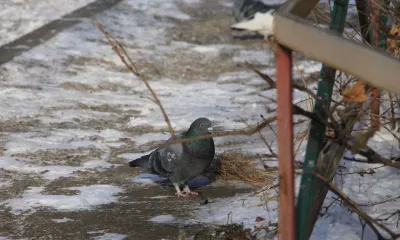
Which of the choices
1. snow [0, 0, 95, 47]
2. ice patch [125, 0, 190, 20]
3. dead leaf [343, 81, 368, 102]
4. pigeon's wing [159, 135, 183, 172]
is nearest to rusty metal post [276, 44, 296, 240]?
dead leaf [343, 81, 368, 102]

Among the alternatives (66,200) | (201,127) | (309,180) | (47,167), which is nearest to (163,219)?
(66,200)

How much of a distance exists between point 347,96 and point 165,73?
23.6ft

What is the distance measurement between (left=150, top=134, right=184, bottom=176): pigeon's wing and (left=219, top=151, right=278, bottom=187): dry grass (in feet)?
1.42


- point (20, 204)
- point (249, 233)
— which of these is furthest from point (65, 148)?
point (249, 233)

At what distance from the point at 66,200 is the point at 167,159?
747 mm

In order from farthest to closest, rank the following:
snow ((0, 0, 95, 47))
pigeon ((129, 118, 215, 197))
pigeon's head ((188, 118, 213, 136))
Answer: snow ((0, 0, 95, 47)) → pigeon's head ((188, 118, 213, 136)) → pigeon ((129, 118, 215, 197))

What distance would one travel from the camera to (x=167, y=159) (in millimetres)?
4969

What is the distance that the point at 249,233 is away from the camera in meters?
3.70

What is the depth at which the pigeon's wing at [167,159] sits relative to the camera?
16.3ft

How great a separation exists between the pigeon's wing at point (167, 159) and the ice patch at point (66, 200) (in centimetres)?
32

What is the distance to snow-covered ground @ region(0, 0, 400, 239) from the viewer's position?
4336mm

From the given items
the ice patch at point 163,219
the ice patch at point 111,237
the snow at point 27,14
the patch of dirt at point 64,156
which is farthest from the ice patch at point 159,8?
the ice patch at point 111,237

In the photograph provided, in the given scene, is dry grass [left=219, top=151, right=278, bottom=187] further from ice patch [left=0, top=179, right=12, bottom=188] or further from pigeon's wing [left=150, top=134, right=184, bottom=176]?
ice patch [left=0, top=179, right=12, bottom=188]

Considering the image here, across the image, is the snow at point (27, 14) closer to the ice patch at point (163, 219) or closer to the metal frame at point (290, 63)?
the ice patch at point (163, 219)
